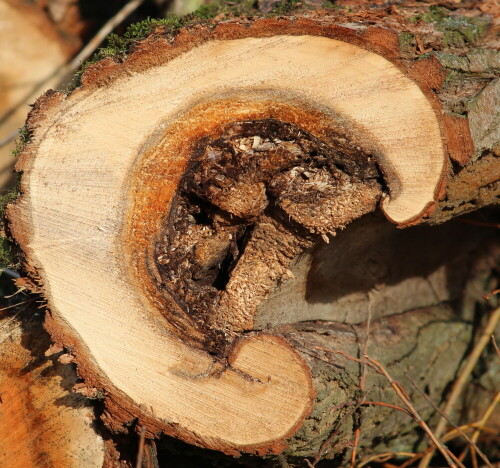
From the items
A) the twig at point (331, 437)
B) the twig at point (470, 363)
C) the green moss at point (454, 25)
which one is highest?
the green moss at point (454, 25)

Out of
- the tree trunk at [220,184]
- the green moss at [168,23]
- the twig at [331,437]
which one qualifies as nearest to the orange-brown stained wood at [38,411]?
Result: the tree trunk at [220,184]

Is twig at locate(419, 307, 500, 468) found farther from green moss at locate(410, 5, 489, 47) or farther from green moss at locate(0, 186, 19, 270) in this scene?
green moss at locate(0, 186, 19, 270)

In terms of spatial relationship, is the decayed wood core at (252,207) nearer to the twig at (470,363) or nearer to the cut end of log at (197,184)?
the cut end of log at (197,184)

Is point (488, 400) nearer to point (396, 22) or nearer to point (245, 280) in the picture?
point (245, 280)

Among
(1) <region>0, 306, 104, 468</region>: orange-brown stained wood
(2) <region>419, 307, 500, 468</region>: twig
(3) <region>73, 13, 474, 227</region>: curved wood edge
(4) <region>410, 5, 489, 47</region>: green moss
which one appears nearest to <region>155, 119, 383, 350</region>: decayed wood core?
(3) <region>73, 13, 474, 227</region>: curved wood edge

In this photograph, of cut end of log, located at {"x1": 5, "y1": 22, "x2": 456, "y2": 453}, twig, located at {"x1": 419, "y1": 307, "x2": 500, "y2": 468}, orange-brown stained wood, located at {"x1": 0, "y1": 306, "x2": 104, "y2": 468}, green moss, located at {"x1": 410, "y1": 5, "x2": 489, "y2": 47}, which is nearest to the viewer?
cut end of log, located at {"x1": 5, "y1": 22, "x2": 456, "y2": 453}

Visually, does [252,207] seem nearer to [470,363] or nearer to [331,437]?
[331,437]
